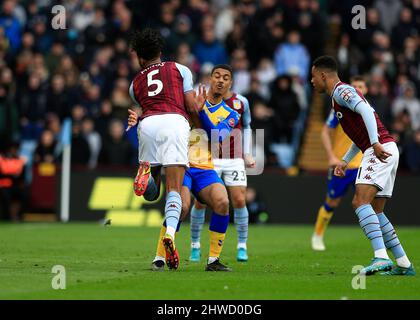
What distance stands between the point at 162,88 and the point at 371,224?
287cm

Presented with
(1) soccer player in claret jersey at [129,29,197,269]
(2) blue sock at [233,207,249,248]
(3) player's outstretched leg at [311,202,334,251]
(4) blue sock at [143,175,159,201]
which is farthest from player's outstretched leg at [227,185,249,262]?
(4) blue sock at [143,175,159,201]

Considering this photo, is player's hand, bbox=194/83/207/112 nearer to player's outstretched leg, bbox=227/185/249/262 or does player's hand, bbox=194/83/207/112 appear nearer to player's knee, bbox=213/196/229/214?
player's knee, bbox=213/196/229/214

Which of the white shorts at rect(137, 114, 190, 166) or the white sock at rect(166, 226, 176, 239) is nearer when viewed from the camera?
the white sock at rect(166, 226, 176, 239)

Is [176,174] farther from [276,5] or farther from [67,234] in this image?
[276,5]

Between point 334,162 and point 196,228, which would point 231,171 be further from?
point 334,162

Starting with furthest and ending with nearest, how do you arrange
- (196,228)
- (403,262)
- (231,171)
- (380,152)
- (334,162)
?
(334,162) < (231,171) < (196,228) < (403,262) < (380,152)

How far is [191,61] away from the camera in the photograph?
27859 millimetres

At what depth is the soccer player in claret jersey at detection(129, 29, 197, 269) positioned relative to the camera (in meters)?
12.4

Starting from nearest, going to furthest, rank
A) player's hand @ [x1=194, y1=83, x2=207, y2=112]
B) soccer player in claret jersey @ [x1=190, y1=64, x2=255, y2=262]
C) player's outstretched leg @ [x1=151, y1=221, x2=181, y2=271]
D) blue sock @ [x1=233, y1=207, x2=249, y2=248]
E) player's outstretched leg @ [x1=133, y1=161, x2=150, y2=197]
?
player's outstretched leg @ [x1=133, y1=161, x2=150, y2=197] → player's outstretched leg @ [x1=151, y1=221, x2=181, y2=271] → player's hand @ [x1=194, y1=83, x2=207, y2=112] → soccer player in claret jersey @ [x1=190, y1=64, x2=255, y2=262] → blue sock @ [x1=233, y1=207, x2=249, y2=248]

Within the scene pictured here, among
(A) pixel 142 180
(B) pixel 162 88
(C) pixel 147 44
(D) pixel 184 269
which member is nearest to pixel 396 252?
(D) pixel 184 269

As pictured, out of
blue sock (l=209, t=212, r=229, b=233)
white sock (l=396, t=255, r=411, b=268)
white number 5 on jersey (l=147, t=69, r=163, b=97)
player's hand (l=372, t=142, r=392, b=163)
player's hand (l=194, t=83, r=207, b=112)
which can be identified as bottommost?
white sock (l=396, t=255, r=411, b=268)

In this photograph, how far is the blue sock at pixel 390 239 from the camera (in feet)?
40.6

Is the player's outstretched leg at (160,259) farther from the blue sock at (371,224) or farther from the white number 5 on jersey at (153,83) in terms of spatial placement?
the blue sock at (371,224)

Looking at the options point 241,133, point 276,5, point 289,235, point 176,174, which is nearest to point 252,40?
point 276,5
